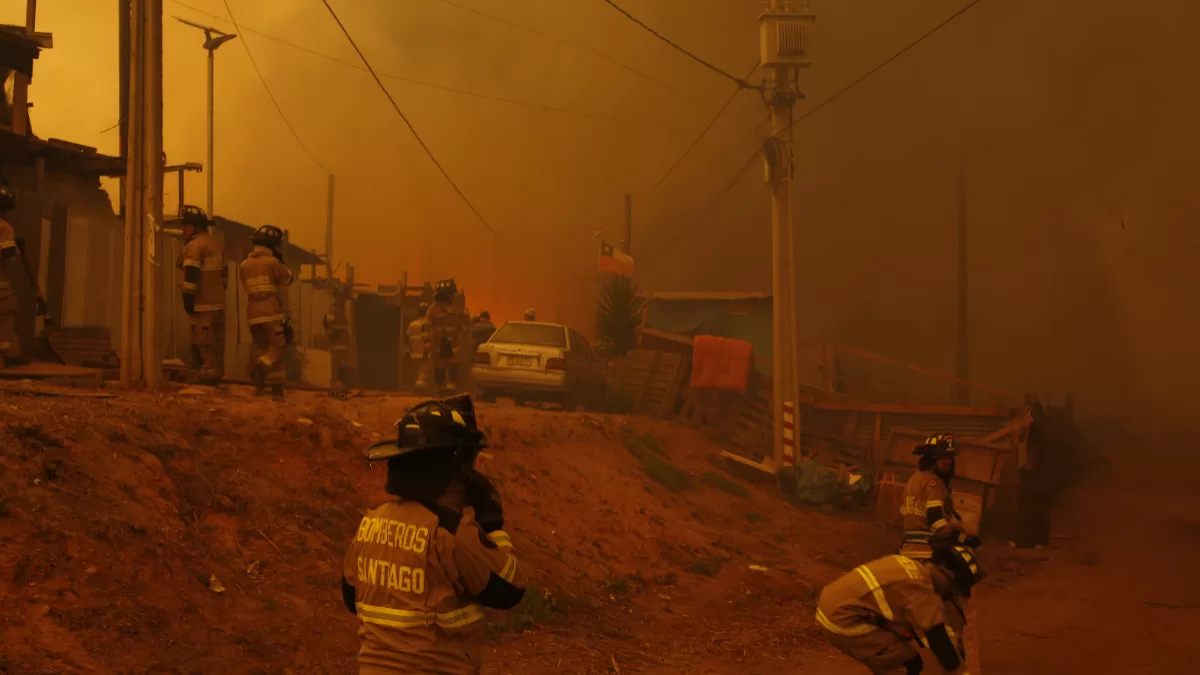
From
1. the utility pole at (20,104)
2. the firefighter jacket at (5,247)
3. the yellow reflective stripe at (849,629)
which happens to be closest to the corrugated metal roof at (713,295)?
the utility pole at (20,104)

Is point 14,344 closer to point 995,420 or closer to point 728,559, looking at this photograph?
point 728,559

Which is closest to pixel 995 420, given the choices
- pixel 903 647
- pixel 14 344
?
pixel 903 647

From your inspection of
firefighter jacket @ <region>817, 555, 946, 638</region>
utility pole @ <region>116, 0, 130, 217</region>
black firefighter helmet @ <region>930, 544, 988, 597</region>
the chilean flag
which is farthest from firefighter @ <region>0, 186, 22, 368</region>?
the chilean flag

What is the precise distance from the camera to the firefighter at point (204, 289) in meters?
10.1

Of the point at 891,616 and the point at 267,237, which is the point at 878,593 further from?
the point at 267,237

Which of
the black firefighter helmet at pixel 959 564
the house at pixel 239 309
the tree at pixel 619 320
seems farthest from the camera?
the tree at pixel 619 320

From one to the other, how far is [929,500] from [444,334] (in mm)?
9158

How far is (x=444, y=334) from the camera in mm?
14828

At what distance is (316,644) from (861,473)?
37.6 ft

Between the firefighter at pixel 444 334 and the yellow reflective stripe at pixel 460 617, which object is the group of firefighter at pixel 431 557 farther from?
the firefighter at pixel 444 334

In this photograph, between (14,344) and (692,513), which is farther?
(692,513)

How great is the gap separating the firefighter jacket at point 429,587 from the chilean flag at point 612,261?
21337mm

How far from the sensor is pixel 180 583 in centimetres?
604

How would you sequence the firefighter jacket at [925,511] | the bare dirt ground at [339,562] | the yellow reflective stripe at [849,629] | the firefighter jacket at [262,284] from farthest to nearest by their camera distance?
the firefighter jacket at [262,284] → the firefighter jacket at [925,511] → the bare dirt ground at [339,562] → the yellow reflective stripe at [849,629]
